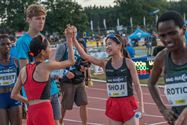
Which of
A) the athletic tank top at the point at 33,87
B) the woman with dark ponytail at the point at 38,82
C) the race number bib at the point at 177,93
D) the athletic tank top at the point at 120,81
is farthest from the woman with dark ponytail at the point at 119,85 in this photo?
the race number bib at the point at 177,93

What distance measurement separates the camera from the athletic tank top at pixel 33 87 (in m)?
5.00

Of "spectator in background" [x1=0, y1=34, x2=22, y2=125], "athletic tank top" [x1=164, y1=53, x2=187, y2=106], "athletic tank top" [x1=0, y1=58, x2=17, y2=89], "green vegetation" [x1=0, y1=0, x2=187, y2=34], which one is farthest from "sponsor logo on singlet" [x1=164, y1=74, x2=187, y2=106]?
"green vegetation" [x1=0, y1=0, x2=187, y2=34]

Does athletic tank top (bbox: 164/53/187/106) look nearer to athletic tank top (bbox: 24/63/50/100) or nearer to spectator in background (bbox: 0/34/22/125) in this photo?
athletic tank top (bbox: 24/63/50/100)

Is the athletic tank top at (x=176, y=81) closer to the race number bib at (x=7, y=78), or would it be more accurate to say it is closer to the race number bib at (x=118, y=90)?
the race number bib at (x=118, y=90)

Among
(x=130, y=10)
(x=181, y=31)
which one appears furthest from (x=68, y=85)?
(x=130, y=10)

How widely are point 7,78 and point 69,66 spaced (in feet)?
4.29

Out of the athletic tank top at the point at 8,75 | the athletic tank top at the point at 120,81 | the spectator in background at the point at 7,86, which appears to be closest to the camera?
the athletic tank top at the point at 120,81

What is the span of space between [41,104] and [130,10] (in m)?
95.8

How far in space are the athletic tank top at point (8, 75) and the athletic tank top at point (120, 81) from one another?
1451 millimetres

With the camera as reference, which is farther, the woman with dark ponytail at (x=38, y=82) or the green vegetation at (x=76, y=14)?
the green vegetation at (x=76, y=14)

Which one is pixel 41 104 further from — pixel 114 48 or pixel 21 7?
pixel 21 7

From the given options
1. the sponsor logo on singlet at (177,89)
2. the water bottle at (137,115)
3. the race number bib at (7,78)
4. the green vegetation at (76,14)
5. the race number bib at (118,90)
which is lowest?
the water bottle at (137,115)

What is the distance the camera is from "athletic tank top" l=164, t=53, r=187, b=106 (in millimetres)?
Result: 3743

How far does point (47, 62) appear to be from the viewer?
5.07 metres
